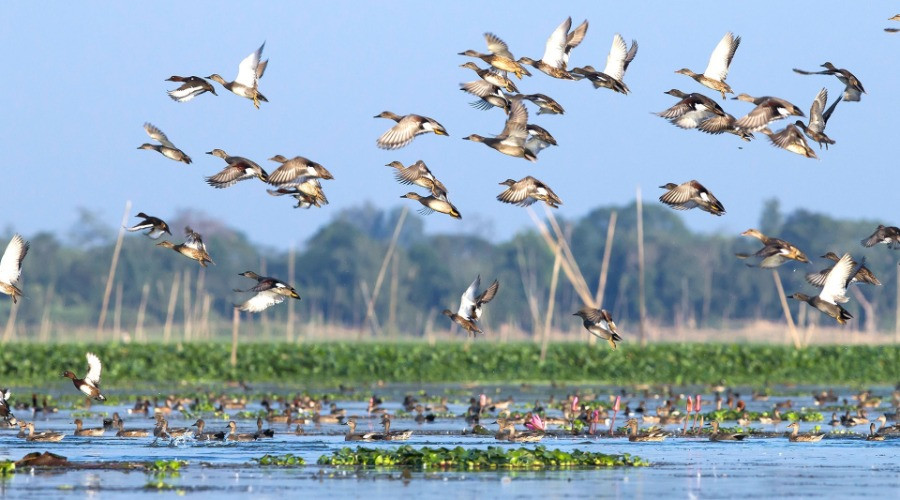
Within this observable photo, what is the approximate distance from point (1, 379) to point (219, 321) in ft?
233

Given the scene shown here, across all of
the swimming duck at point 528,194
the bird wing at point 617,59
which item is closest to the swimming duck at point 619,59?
the bird wing at point 617,59

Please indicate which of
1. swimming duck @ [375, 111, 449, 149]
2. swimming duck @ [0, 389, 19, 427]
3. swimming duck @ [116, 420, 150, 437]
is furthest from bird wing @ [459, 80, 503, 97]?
swimming duck @ [0, 389, 19, 427]

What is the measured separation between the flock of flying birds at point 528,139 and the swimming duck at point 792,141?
16 millimetres

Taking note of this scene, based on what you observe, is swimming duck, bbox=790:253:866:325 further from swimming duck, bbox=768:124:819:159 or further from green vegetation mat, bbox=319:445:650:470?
green vegetation mat, bbox=319:445:650:470

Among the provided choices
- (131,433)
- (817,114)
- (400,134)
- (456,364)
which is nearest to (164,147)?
(400,134)

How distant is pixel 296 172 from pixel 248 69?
7.22 ft

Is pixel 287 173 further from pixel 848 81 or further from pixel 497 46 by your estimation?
pixel 848 81

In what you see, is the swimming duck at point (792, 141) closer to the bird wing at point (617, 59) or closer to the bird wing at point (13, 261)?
the bird wing at point (617, 59)

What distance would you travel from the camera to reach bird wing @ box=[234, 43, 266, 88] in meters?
28.2

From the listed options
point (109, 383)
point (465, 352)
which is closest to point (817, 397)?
point (465, 352)

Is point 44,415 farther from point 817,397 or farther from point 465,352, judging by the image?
point 465,352

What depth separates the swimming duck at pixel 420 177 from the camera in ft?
89.2

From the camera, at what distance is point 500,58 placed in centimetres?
2912

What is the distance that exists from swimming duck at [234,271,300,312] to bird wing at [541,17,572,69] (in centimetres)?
590
